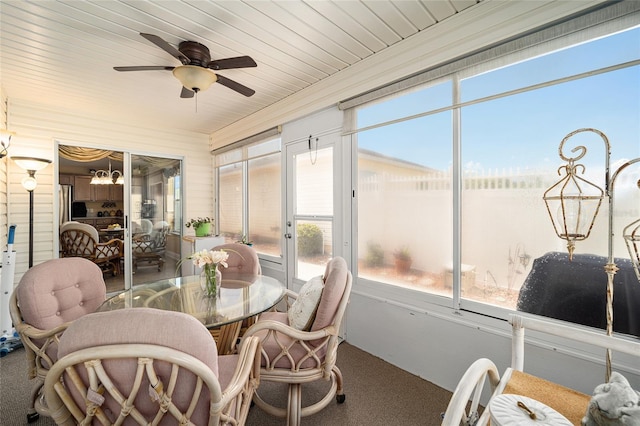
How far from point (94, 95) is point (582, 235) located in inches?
188

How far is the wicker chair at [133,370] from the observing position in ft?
2.87

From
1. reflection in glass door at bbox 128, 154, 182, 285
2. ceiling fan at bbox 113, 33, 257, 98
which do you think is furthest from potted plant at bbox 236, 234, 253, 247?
ceiling fan at bbox 113, 33, 257, 98

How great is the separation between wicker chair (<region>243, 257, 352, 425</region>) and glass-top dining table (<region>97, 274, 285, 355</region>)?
192 mm

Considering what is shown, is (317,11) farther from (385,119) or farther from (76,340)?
(76,340)

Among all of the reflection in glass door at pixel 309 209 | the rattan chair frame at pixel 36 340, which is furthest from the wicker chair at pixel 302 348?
the reflection in glass door at pixel 309 209

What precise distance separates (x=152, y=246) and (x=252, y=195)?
2040 millimetres

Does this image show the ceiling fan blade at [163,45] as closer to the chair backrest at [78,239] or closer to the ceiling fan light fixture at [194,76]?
the ceiling fan light fixture at [194,76]

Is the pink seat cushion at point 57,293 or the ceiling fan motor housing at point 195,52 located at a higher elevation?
the ceiling fan motor housing at point 195,52

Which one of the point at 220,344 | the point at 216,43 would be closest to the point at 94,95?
the point at 216,43

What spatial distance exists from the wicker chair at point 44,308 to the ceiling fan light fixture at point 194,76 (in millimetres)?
1562

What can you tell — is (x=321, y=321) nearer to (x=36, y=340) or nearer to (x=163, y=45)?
(x=36, y=340)

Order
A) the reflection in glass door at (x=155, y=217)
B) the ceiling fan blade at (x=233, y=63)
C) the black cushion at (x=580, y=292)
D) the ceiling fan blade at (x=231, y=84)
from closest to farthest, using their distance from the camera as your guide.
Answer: the black cushion at (x=580, y=292) → the ceiling fan blade at (x=233, y=63) → the ceiling fan blade at (x=231, y=84) → the reflection in glass door at (x=155, y=217)

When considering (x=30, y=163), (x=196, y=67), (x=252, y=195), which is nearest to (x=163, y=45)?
(x=196, y=67)

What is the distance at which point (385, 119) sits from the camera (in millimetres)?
2551
